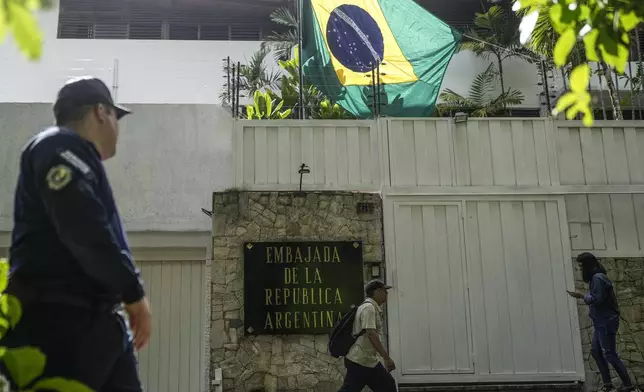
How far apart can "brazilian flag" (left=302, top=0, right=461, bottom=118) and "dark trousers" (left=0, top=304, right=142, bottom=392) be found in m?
8.03

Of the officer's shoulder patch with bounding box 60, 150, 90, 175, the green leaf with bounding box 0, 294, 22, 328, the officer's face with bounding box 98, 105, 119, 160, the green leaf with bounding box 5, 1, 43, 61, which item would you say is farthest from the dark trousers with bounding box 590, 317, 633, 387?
the green leaf with bounding box 5, 1, 43, 61

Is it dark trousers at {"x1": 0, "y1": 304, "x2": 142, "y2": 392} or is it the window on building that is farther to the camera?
the window on building

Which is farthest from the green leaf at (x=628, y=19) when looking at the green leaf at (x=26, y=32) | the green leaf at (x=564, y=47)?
the green leaf at (x=26, y=32)

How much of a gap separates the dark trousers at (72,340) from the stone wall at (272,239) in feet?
19.9

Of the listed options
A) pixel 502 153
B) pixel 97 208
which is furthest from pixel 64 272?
pixel 502 153

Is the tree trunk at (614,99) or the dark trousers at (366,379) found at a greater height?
the tree trunk at (614,99)

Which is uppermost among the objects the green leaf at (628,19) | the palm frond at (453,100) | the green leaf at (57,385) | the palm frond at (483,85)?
the palm frond at (483,85)

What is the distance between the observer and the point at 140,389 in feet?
8.78

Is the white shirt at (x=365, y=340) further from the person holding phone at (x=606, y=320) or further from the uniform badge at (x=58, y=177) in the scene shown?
the uniform badge at (x=58, y=177)

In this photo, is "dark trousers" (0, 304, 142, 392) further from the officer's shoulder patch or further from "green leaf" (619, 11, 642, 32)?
"green leaf" (619, 11, 642, 32)

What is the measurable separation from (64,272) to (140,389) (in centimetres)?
57

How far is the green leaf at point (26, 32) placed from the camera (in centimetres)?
148

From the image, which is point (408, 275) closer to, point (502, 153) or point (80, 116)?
point (502, 153)

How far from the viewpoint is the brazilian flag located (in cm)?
1036
